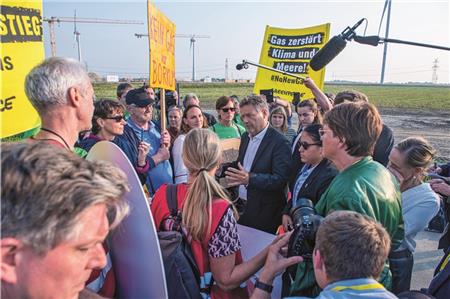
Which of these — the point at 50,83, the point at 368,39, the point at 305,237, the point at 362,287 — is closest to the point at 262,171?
the point at 368,39

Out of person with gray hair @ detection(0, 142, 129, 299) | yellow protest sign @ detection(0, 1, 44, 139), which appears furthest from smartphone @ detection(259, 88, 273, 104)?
person with gray hair @ detection(0, 142, 129, 299)

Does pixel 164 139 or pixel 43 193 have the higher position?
pixel 43 193

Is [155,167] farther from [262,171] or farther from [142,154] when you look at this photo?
[262,171]

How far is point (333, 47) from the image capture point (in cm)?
293

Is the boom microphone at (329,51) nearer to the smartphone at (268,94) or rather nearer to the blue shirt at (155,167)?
the blue shirt at (155,167)

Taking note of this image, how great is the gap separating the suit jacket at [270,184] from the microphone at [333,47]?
0.80m

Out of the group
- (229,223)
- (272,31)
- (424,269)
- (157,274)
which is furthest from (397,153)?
(272,31)

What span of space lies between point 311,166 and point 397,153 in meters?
0.70

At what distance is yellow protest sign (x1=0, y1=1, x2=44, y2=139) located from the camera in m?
1.96

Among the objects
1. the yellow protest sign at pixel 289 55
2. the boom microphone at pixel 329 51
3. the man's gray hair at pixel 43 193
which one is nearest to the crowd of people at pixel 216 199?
the man's gray hair at pixel 43 193

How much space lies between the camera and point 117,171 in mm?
929

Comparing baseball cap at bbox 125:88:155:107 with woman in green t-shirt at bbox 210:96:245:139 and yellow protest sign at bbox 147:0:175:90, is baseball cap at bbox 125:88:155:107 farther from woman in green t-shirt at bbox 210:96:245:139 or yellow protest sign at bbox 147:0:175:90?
woman in green t-shirt at bbox 210:96:245:139

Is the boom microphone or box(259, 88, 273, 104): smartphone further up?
the boom microphone

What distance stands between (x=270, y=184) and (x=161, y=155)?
1.19 metres
